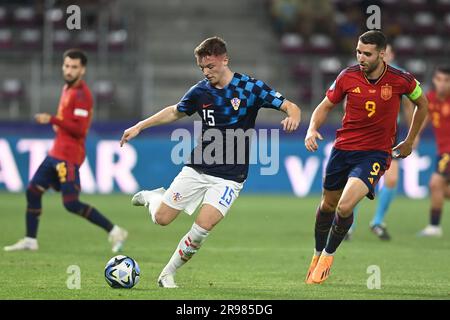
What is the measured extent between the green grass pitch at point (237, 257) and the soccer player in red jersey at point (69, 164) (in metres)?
0.29

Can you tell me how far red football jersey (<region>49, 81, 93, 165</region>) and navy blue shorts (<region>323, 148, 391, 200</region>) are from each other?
3.47m

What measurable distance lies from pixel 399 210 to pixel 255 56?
7728 millimetres

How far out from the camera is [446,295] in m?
8.05

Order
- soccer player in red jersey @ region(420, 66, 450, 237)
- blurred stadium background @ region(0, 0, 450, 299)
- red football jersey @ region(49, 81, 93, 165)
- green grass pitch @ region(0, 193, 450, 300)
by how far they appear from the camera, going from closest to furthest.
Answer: green grass pitch @ region(0, 193, 450, 300) < blurred stadium background @ region(0, 0, 450, 299) < red football jersey @ region(49, 81, 93, 165) < soccer player in red jersey @ region(420, 66, 450, 237)

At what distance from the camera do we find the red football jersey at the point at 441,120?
546 inches

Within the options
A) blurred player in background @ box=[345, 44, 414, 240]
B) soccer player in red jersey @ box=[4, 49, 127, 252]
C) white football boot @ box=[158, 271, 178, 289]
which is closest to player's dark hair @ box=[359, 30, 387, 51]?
white football boot @ box=[158, 271, 178, 289]

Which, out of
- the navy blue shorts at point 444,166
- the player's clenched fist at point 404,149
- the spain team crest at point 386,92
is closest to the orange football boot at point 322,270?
the player's clenched fist at point 404,149

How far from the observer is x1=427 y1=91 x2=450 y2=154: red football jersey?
45.5 feet

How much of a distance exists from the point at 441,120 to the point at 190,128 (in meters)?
6.66

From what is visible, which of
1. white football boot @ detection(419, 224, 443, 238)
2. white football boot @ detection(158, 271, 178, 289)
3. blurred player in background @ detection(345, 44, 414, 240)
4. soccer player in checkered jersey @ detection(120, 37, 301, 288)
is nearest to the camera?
white football boot @ detection(158, 271, 178, 289)

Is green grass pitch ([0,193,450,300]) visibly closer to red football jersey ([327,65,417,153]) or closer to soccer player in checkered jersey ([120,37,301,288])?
soccer player in checkered jersey ([120,37,301,288])

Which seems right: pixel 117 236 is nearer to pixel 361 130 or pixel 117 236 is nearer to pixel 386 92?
pixel 361 130

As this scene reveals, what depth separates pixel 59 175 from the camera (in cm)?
1146

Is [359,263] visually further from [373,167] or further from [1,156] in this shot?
[1,156]
